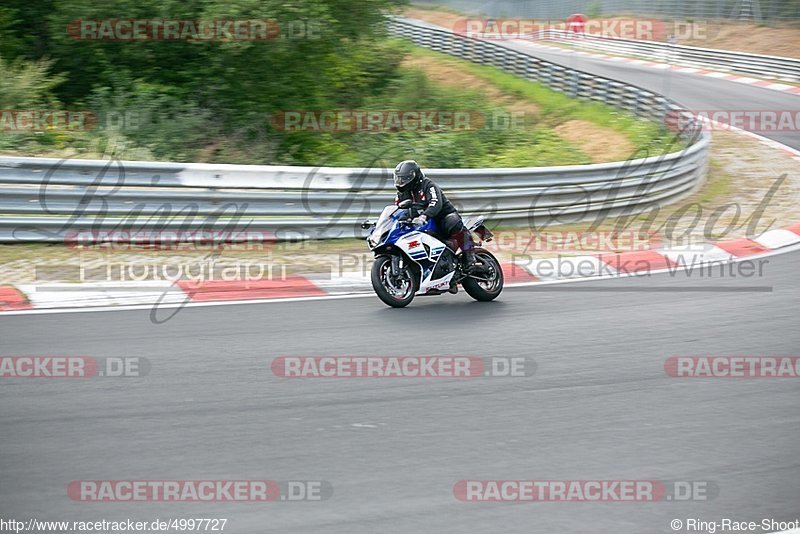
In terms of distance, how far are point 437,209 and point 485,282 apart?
1.01 metres

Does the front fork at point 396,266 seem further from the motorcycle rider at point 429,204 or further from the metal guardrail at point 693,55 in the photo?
the metal guardrail at point 693,55

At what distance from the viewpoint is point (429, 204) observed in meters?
9.81

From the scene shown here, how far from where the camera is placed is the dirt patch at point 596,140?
64.7ft

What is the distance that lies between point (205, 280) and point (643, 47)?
3493cm

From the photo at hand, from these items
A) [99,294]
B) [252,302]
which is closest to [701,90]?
[252,302]

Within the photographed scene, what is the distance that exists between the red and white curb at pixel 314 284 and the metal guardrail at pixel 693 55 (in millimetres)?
19811

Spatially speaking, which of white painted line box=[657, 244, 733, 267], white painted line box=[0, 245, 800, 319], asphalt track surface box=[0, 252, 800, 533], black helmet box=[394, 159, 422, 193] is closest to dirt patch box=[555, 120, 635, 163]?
white painted line box=[657, 244, 733, 267]

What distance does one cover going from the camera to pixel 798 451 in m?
5.96

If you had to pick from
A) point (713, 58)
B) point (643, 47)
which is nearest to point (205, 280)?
point (713, 58)

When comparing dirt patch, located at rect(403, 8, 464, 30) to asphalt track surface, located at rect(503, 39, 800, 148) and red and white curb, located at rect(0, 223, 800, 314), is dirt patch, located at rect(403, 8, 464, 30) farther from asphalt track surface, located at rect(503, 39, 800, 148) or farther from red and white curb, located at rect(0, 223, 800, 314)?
red and white curb, located at rect(0, 223, 800, 314)

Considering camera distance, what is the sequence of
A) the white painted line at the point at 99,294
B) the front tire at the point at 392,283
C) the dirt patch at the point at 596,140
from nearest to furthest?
the white painted line at the point at 99,294
the front tire at the point at 392,283
the dirt patch at the point at 596,140

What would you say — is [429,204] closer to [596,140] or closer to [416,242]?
[416,242]

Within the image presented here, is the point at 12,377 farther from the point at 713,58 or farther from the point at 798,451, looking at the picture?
the point at 713,58

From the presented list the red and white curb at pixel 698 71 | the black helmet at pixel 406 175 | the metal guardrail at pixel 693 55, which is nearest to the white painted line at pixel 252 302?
the black helmet at pixel 406 175
